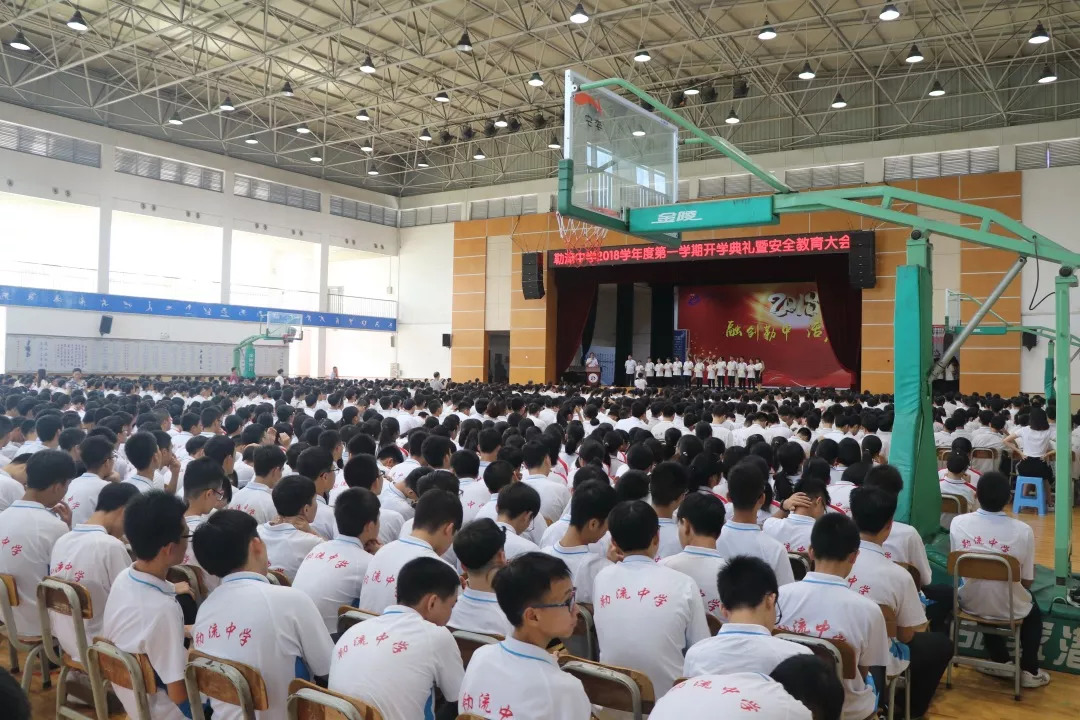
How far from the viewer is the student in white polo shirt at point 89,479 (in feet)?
15.2

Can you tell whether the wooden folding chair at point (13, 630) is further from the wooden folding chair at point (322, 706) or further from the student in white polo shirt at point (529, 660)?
the student in white polo shirt at point (529, 660)

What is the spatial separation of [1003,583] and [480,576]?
323cm

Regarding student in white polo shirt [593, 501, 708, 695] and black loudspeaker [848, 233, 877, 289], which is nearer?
student in white polo shirt [593, 501, 708, 695]

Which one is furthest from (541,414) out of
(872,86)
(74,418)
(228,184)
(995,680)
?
(228,184)

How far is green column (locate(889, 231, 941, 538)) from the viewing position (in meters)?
5.79

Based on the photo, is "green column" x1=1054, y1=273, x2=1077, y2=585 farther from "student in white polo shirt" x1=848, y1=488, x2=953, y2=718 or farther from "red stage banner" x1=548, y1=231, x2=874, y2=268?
"red stage banner" x1=548, y1=231, x2=874, y2=268

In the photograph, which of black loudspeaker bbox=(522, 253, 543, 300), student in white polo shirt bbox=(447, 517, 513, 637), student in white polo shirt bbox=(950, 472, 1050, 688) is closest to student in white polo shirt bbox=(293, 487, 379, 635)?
student in white polo shirt bbox=(447, 517, 513, 637)

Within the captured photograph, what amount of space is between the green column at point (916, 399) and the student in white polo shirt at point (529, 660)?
4.33 metres

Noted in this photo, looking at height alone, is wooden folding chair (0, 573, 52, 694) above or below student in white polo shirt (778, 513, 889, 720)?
below

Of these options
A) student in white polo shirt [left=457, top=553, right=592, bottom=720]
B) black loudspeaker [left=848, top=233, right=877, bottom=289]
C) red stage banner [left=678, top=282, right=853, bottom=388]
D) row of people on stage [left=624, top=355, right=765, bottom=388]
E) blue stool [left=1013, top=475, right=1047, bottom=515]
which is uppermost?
black loudspeaker [left=848, top=233, right=877, bottom=289]

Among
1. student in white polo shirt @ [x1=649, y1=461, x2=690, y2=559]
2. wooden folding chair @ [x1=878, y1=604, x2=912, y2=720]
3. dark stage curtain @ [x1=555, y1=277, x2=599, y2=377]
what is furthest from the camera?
dark stage curtain @ [x1=555, y1=277, x2=599, y2=377]

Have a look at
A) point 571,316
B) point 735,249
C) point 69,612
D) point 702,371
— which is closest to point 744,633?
point 69,612

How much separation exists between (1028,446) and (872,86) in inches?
552

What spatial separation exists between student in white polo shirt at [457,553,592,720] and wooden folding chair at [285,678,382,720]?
28 cm
